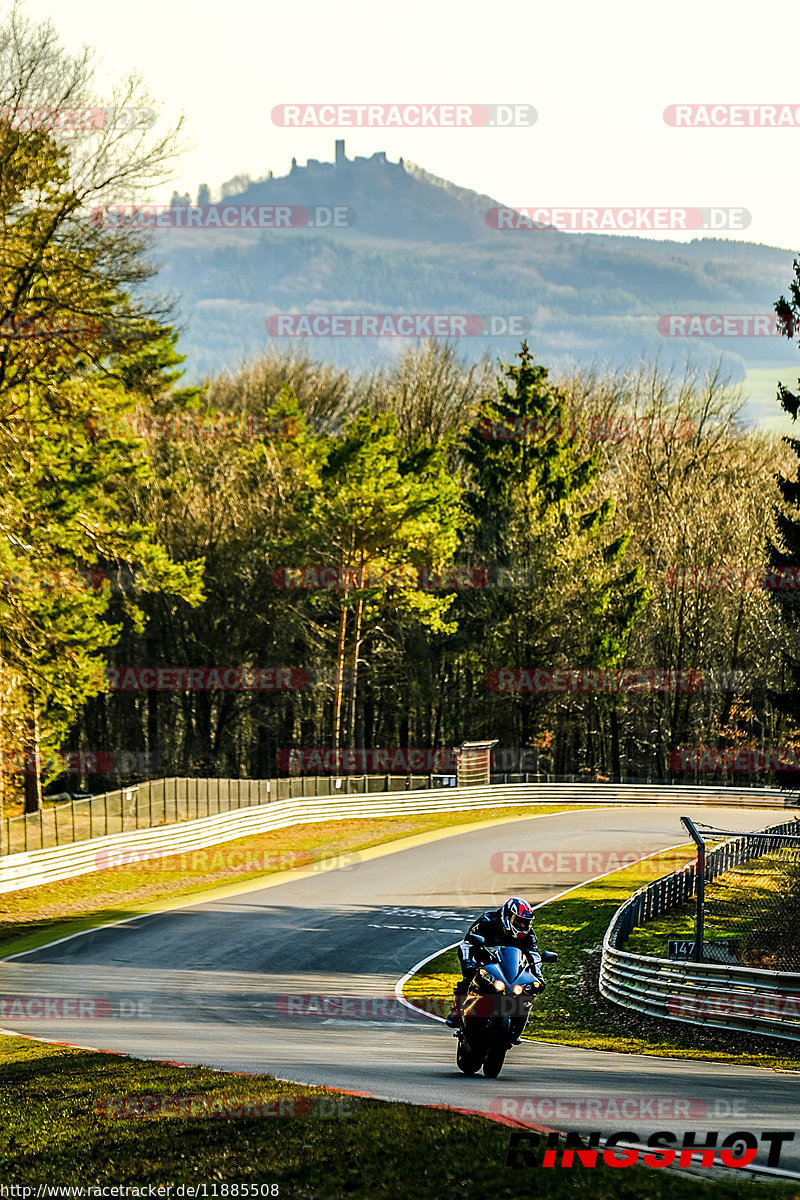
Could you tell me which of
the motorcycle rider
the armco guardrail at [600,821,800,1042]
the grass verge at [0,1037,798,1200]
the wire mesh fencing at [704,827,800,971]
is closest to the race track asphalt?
the grass verge at [0,1037,798,1200]

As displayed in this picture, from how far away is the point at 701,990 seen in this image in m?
16.5

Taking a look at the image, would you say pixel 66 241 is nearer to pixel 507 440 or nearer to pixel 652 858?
pixel 652 858

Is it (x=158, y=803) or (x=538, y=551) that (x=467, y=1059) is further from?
(x=538, y=551)

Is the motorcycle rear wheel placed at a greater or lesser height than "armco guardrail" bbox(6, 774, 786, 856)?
greater

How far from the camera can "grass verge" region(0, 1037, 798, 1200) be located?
8516 mm

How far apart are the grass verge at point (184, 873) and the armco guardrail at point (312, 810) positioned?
309 millimetres

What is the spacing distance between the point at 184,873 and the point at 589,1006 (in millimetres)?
14810

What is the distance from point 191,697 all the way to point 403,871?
32310 mm

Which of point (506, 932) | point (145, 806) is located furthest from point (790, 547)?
point (506, 932)

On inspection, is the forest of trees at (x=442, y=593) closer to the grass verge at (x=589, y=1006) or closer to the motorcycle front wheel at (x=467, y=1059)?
the grass verge at (x=589, y=1006)

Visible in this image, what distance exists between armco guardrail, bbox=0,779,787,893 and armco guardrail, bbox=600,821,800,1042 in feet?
44.5

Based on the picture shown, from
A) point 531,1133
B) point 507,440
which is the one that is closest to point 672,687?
point 507,440

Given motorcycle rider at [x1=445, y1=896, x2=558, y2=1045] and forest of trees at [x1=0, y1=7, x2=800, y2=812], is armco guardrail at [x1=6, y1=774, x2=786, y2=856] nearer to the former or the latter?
forest of trees at [x1=0, y1=7, x2=800, y2=812]

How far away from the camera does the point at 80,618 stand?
40375 mm
